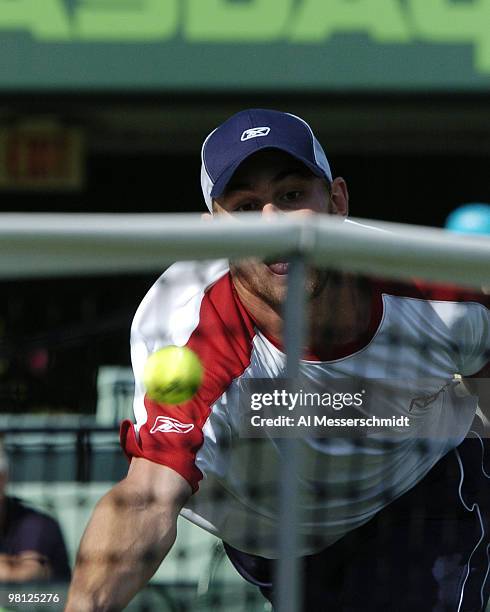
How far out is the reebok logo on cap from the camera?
2.92 meters

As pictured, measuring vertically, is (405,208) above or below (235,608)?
above

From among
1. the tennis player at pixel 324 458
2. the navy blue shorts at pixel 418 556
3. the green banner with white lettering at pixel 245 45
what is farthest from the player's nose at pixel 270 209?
the green banner with white lettering at pixel 245 45

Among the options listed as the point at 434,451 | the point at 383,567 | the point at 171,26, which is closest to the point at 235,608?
the point at 383,567

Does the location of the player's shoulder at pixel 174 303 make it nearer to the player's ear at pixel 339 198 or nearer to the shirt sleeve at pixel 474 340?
the shirt sleeve at pixel 474 340

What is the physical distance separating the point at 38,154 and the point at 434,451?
6.03m

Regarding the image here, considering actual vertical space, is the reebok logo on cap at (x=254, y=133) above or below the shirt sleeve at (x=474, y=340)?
above

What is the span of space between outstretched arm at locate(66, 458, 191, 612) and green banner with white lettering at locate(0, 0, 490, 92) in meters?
5.11

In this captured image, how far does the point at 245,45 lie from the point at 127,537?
525 centimetres

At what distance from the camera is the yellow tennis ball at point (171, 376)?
2193 millimetres

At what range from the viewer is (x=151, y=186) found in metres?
Result: 8.96

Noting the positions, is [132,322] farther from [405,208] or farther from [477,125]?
[405,208]

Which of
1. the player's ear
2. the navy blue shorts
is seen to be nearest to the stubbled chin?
the navy blue shorts

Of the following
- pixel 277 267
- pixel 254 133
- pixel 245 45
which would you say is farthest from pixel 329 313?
pixel 245 45

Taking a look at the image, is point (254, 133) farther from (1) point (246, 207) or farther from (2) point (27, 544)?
(2) point (27, 544)
